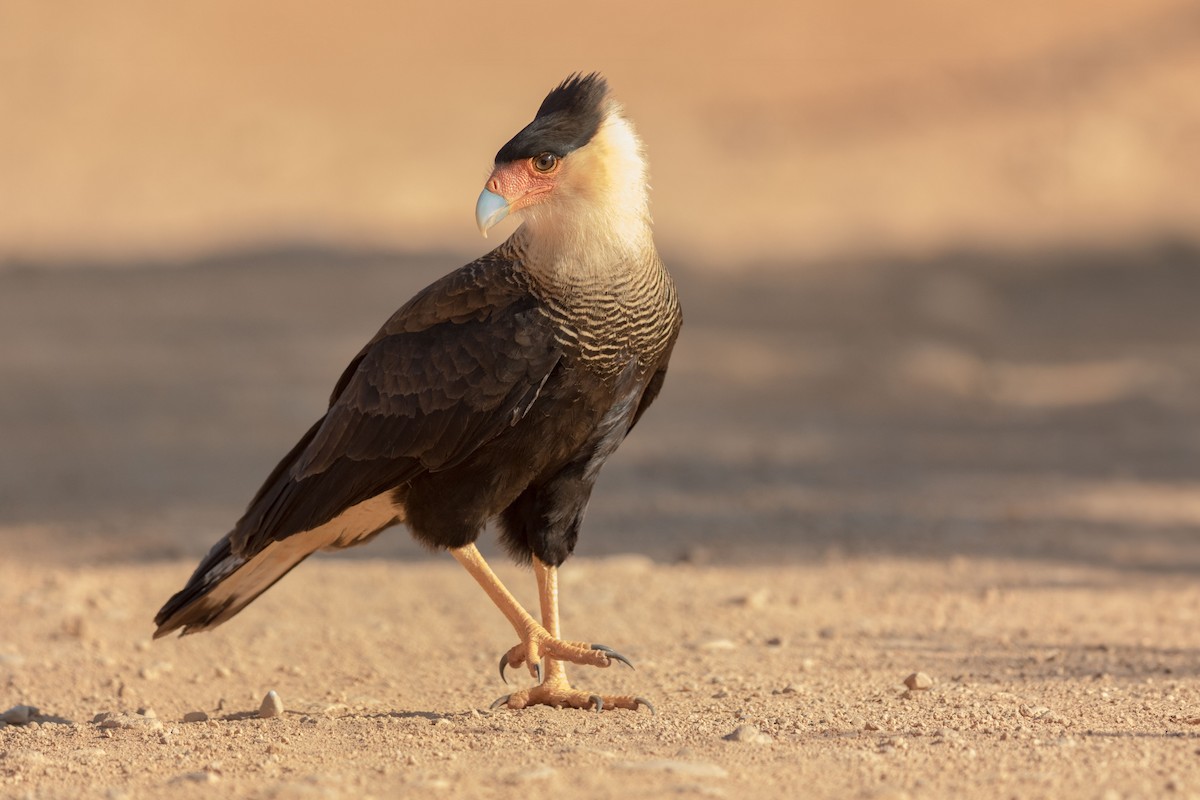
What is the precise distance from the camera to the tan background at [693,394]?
496 centimetres

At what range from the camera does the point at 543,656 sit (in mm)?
5461

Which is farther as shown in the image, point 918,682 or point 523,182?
point 918,682

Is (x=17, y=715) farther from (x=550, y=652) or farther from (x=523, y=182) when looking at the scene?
(x=523, y=182)

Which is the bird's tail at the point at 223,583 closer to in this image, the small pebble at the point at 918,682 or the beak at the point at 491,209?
the beak at the point at 491,209

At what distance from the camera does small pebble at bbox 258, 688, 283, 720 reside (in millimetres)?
5414

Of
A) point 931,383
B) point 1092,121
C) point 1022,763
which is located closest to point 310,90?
point 1092,121

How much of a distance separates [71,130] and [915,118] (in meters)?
13.0

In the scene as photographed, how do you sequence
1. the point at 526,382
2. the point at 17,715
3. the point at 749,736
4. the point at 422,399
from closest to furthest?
the point at 749,736
the point at 526,382
the point at 422,399
the point at 17,715

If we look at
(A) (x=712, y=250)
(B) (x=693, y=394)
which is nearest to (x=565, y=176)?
(B) (x=693, y=394)

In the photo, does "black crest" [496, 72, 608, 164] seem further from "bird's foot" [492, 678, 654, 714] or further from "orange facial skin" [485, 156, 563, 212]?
"bird's foot" [492, 678, 654, 714]

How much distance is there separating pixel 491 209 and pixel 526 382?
63cm

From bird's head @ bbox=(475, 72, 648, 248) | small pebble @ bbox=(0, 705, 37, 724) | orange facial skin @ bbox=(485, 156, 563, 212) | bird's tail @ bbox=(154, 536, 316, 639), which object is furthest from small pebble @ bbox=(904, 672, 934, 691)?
small pebble @ bbox=(0, 705, 37, 724)

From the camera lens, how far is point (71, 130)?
80.9 feet

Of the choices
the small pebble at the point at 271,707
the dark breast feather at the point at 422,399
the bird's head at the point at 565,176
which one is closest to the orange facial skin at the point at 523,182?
the bird's head at the point at 565,176
